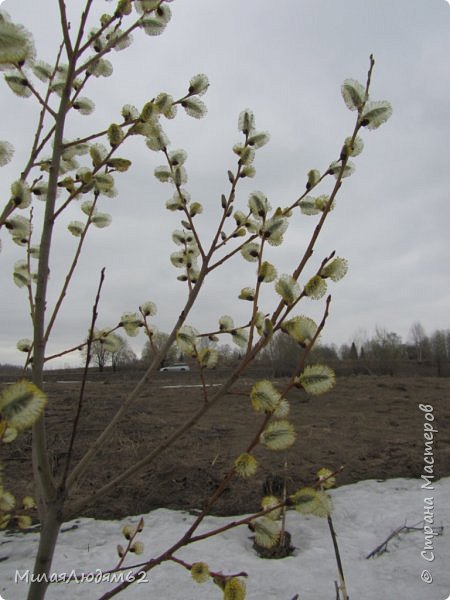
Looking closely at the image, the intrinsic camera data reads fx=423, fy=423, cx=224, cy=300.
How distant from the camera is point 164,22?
1.15m

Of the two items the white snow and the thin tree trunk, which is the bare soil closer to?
the white snow

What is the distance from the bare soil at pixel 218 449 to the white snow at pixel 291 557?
1.50ft

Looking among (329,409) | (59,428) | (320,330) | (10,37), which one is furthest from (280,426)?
(329,409)

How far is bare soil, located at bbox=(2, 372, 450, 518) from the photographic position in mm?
4824

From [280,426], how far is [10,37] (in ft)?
2.85

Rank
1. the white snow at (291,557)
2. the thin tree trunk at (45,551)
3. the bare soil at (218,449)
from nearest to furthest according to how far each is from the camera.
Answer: the thin tree trunk at (45,551) < the white snow at (291,557) < the bare soil at (218,449)

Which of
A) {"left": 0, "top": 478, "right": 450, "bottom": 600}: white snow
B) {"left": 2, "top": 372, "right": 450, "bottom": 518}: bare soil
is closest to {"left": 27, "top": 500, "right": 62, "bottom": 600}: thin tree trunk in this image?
{"left": 0, "top": 478, "right": 450, "bottom": 600}: white snow

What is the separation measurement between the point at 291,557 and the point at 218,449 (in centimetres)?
284

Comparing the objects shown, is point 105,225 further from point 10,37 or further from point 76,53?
point 10,37

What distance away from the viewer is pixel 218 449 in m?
6.31

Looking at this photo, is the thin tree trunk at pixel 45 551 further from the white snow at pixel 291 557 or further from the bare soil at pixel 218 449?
the bare soil at pixel 218 449

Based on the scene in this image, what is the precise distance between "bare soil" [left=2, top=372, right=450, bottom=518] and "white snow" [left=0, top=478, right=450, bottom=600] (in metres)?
0.46

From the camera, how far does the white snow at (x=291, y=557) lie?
3033 millimetres

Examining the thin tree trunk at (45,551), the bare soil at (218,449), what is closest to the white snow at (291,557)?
the bare soil at (218,449)
